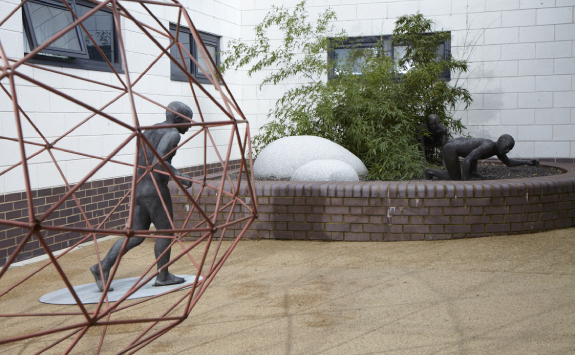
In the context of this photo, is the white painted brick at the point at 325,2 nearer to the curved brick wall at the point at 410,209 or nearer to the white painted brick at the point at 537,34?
the white painted brick at the point at 537,34

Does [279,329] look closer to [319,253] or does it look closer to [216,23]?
[319,253]

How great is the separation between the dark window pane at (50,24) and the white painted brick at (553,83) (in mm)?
6829

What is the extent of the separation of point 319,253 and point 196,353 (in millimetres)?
2456

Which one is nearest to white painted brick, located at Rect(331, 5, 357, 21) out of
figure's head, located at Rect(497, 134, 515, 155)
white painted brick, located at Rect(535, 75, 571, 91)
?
white painted brick, located at Rect(535, 75, 571, 91)

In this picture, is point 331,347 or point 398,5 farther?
point 398,5

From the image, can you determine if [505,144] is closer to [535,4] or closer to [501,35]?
[501,35]

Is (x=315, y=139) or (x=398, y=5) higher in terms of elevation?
(x=398, y=5)

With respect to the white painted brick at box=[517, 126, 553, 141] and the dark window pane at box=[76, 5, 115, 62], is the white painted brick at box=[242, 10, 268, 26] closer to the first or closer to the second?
the dark window pane at box=[76, 5, 115, 62]

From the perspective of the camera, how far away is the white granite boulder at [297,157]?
6.99 meters

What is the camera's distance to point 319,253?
5.15 meters

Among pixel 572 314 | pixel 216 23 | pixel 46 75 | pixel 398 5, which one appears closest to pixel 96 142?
pixel 46 75

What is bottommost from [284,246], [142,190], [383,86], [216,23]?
[284,246]

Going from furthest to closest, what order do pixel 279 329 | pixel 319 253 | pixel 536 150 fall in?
pixel 536 150, pixel 319 253, pixel 279 329

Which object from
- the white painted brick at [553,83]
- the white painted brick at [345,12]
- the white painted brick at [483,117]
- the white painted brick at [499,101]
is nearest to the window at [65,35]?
the white painted brick at [345,12]
